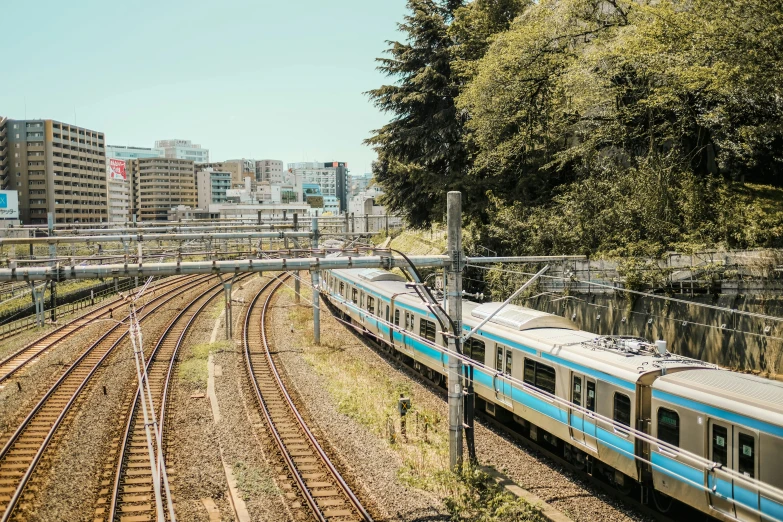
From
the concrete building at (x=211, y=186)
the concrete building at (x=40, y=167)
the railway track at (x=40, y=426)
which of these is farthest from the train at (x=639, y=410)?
the concrete building at (x=211, y=186)

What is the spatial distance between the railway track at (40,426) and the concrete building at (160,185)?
364 ft

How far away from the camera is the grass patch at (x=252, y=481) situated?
12.2 meters

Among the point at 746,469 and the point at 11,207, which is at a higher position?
the point at 11,207

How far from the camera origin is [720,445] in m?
9.54

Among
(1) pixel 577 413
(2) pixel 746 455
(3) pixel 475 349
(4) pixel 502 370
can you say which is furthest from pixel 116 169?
Result: (2) pixel 746 455

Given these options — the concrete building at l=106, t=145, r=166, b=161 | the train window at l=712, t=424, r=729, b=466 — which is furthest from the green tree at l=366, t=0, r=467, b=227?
the concrete building at l=106, t=145, r=166, b=161

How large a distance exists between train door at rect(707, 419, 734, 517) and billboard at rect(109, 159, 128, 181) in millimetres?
120764

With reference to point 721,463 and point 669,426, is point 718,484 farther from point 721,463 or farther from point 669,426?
point 669,426

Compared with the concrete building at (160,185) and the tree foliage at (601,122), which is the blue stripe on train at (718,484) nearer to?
the tree foliage at (601,122)

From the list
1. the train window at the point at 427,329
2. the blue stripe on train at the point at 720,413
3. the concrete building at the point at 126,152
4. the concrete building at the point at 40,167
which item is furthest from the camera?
the concrete building at the point at 126,152

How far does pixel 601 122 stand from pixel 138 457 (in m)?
19.5

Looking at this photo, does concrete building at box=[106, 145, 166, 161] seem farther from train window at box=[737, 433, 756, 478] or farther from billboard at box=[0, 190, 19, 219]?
train window at box=[737, 433, 756, 478]

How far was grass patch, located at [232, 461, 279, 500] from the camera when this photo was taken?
12.2 meters

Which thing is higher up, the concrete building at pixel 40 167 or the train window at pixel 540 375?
the concrete building at pixel 40 167
